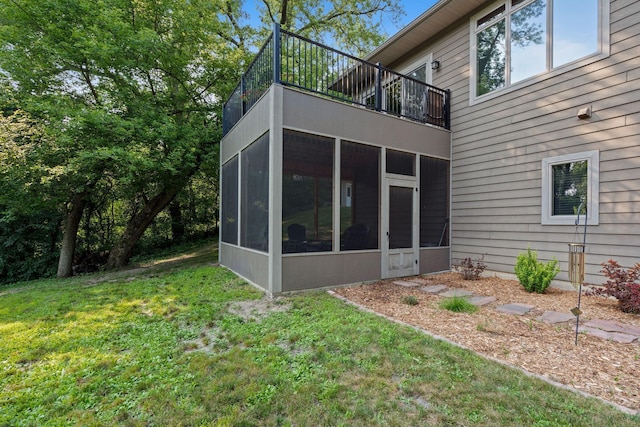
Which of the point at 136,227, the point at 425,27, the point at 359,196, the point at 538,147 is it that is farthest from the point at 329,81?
the point at 136,227

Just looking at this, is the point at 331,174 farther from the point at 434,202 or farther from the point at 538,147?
the point at 538,147

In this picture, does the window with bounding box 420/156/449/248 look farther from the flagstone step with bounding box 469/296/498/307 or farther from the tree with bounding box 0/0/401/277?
the tree with bounding box 0/0/401/277

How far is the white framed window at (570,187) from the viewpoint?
4.71 m

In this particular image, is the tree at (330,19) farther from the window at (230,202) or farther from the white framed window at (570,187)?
the white framed window at (570,187)

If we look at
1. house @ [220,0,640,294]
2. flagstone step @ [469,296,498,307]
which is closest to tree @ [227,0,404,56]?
house @ [220,0,640,294]

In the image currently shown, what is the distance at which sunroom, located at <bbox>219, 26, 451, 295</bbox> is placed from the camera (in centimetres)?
482

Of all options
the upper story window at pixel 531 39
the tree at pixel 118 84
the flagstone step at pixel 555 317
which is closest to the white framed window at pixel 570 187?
the upper story window at pixel 531 39

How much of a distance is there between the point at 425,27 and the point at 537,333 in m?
6.88

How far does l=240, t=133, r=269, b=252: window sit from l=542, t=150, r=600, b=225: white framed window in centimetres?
494

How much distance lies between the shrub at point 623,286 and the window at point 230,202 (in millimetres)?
6516

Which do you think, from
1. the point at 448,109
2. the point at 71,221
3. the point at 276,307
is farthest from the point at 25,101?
the point at 448,109

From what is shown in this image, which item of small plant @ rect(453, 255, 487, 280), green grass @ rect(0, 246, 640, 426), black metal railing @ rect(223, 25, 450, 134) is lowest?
green grass @ rect(0, 246, 640, 426)

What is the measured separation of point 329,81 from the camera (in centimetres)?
599

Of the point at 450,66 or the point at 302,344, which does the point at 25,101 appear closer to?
the point at 302,344
